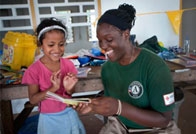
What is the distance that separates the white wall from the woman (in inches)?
101

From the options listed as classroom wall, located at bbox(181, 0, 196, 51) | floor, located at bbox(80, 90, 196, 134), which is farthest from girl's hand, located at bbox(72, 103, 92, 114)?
classroom wall, located at bbox(181, 0, 196, 51)

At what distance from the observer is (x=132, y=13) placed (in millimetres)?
1074

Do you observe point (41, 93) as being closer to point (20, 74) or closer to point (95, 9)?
point (20, 74)

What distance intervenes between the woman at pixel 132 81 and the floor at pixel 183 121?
4.57 ft

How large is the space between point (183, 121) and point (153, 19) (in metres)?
2.00

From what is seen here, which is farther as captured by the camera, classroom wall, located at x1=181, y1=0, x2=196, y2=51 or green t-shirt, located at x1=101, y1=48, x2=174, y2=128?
classroom wall, located at x1=181, y1=0, x2=196, y2=51

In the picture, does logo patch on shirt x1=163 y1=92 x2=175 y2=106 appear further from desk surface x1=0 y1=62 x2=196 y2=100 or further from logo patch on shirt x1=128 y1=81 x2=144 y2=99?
desk surface x1=0 y1=62 x2=196 y2=100

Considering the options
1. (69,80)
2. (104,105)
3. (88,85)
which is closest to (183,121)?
(88,85)

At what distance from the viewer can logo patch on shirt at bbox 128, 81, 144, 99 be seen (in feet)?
3.34

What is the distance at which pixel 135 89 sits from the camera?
1.04 meters

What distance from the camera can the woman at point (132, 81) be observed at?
875 mm

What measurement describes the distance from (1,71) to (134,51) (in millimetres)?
1245

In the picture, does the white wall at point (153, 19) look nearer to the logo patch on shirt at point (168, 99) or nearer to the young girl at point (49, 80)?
the young girl at point (49, 80)

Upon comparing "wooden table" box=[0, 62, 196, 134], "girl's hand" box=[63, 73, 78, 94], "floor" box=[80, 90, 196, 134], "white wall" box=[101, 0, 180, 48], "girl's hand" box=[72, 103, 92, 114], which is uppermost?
"white wall" box=[101, 0, 180, 48]
